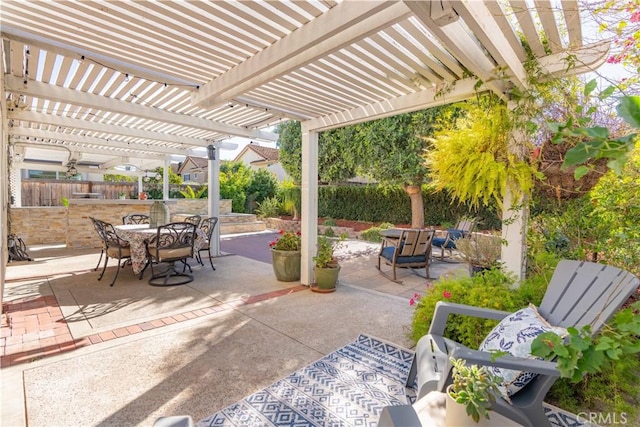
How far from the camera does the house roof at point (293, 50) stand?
2277 millimetres

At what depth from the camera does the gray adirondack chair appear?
1.66 metres

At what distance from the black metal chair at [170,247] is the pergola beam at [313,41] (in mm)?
2569

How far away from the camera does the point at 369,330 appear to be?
11.7 feet

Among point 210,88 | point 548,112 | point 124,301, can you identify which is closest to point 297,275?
point 124,301

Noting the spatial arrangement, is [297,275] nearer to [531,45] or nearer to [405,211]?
[531,45]

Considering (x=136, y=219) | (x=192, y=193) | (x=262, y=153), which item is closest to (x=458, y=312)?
(x=136, y=219)

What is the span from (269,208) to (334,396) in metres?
12.0

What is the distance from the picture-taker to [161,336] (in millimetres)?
3340

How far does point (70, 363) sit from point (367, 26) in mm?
3603

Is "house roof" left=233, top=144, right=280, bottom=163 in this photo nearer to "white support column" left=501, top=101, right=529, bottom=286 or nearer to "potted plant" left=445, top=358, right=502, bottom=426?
"white support column" left=501, top=101, right=529, bottom=286

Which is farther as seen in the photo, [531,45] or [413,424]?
[531,45]

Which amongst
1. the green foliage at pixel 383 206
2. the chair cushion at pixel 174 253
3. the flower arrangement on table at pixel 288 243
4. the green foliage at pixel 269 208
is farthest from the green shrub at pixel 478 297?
the green foliage at pixel 269 208

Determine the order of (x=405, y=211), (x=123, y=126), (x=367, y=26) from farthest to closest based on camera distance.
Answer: (x=405, y=211), (x=123, y=126), (x=367, y=26)

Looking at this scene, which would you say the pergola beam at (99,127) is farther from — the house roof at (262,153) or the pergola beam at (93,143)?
the house roof at (262,153)
